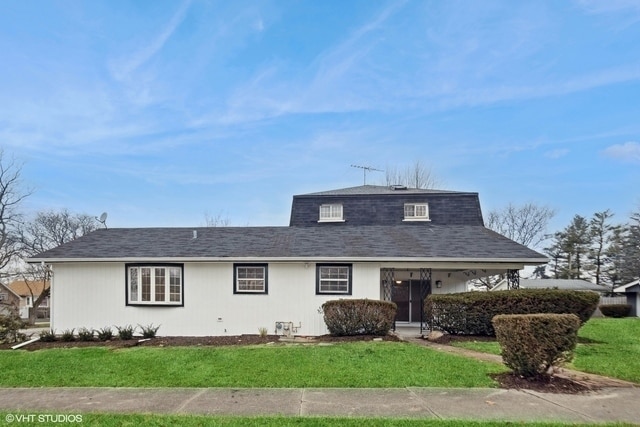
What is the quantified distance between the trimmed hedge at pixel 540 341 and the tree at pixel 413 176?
2972 cm

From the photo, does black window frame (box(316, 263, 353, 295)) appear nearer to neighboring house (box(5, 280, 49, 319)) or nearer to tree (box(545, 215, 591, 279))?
tree (box(545, 215, 591, 279))

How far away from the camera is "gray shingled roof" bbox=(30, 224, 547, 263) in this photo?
1312 cm

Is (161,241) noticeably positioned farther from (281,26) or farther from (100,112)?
(281,26)

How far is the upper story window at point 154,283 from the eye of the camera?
43.6 feet

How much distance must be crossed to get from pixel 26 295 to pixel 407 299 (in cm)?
5025

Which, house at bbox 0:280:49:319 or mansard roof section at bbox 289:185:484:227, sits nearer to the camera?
mansard roof section at bbox 289:185:484:227

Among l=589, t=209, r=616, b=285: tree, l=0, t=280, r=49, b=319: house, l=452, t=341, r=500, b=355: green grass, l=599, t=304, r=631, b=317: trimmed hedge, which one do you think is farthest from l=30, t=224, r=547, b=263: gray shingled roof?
l=0, t=280, r=49, b=319: house

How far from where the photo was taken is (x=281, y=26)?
42.7 ft

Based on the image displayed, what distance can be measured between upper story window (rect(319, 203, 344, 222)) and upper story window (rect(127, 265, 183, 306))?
10.0 metres

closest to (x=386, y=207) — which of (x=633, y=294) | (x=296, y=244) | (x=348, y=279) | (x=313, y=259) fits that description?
(x=296, y=244)

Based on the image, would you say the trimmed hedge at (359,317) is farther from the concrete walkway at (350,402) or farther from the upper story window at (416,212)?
the upper story window at (416,212)

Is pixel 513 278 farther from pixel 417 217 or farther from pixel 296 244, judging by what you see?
pixel 417 217

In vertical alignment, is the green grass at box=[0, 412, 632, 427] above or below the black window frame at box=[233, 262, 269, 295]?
below

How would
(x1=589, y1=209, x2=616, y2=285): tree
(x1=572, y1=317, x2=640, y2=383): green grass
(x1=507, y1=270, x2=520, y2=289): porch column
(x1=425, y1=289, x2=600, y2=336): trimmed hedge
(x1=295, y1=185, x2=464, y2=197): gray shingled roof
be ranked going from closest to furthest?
(x1=572, y1=317, x2=640, y2=383): green grass, (x1=425, y1=289, x2=600, y2=336): trimmed hedge, (x1=507, y1=270, x2=520, y2=289): porch column, (x1=295, y1=185, x2=464, y2=197): gray shingled roof, (x1=589, y1=209, x2=616, y2=285): tree
